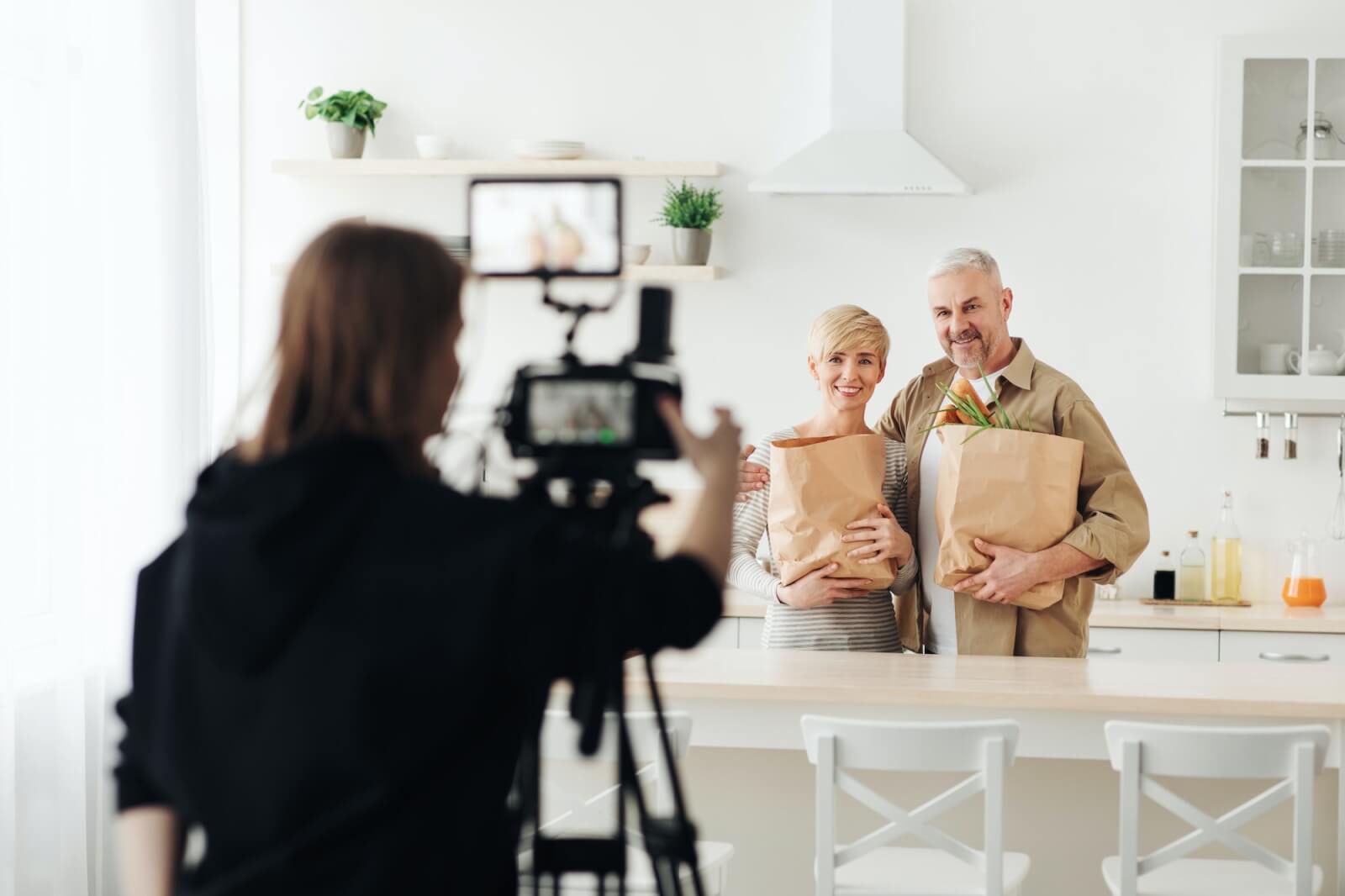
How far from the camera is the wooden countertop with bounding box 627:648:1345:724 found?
1986 millimetres

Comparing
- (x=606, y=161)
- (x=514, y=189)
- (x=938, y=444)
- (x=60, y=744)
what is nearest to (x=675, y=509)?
(x=606, y=161)

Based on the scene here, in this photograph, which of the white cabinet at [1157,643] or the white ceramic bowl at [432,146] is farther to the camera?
the white ceramic bowl at [432,146]

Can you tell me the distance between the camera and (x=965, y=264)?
96.3 inches

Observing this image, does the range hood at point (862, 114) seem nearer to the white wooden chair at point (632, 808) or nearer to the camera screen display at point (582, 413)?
the white wooden chair at point (632, 808)

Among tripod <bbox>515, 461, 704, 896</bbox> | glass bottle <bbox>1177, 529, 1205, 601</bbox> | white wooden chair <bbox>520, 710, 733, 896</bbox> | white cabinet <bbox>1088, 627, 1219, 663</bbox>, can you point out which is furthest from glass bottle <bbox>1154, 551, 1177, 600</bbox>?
tripod <bbox>515, 461, 704, 896</bbox>

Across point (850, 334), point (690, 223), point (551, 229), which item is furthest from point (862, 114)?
point (551, 229)

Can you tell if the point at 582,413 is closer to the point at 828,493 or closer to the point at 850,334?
the point at 828,493

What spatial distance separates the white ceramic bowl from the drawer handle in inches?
112

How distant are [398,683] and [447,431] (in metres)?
0.25

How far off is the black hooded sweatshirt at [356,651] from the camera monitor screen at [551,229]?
29cm

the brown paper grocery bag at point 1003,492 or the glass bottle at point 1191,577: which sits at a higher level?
the brown paper grocery bag at point 1003,492

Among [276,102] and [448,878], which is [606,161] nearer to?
[276,102]

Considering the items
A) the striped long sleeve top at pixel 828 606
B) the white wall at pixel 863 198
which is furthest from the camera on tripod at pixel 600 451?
→ the white wall at pixel 863 198

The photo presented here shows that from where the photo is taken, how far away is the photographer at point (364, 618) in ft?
2.83
